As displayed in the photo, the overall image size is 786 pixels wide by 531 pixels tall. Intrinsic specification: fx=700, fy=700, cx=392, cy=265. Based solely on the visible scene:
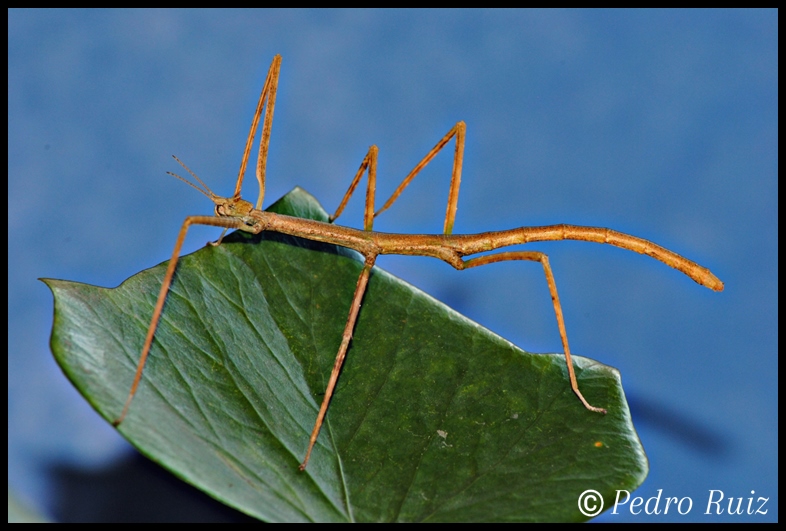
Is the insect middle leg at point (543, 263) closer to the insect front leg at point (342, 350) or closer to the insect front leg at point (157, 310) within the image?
the insect front leg at point (342, 350)

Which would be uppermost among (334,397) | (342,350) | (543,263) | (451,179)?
(451,179)

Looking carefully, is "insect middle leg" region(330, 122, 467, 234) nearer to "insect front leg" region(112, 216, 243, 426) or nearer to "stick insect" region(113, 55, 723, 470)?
"stick insect" region(113, 55, 723, 470)

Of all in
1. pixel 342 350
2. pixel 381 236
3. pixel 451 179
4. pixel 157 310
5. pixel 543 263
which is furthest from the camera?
pixel 451 179

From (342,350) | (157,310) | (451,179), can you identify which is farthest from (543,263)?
(157,310)

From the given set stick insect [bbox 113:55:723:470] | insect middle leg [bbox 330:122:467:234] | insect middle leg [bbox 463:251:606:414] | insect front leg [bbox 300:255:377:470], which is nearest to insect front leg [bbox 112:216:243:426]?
stick insect [bbox 113:55:723:470]

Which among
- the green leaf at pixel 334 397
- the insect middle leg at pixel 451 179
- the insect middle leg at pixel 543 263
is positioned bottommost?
the green leaf at pixel 334 397

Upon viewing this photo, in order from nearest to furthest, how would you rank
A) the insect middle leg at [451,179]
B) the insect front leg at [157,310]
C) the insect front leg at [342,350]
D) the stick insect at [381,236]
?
the insect front leg at [157,310], the insect front leg at [342,350], the stick insect at [381,236], the insect middle leg at [451,179]

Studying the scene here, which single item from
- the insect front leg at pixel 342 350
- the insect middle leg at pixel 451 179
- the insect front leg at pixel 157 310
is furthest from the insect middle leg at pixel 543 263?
the insect front leg at pixel 157 310

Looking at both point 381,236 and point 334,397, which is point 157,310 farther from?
point 381,236
